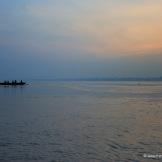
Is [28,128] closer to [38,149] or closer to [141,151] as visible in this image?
[38,149]

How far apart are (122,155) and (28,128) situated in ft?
36.3

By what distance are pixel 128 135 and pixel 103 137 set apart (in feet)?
6.14

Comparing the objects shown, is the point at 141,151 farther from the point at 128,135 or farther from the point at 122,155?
the point at 128,135

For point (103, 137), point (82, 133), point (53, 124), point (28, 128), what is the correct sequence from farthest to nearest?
point (53, 124)
point (28, 128)
point (82, 133)
point (103, 137)

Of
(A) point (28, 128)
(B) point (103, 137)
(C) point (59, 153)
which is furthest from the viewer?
(A) point (28, 128)

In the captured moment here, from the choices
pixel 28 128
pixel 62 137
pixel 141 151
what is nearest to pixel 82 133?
pixel 62 137

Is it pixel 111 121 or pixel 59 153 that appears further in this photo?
pixel 111 121

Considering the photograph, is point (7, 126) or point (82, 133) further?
point (7, 126)

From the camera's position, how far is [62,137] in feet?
74.6

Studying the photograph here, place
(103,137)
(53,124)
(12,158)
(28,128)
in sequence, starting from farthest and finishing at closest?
(53,124) < (28,128) < (103,137) < (12,158)

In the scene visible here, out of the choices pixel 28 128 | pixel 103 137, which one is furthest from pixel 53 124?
pixel 103 137

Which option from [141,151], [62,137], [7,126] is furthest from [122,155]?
[7,126]

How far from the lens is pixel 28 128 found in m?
26.5

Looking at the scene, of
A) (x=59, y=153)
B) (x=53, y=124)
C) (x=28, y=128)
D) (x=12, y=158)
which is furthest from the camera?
(x=53, y=124)
